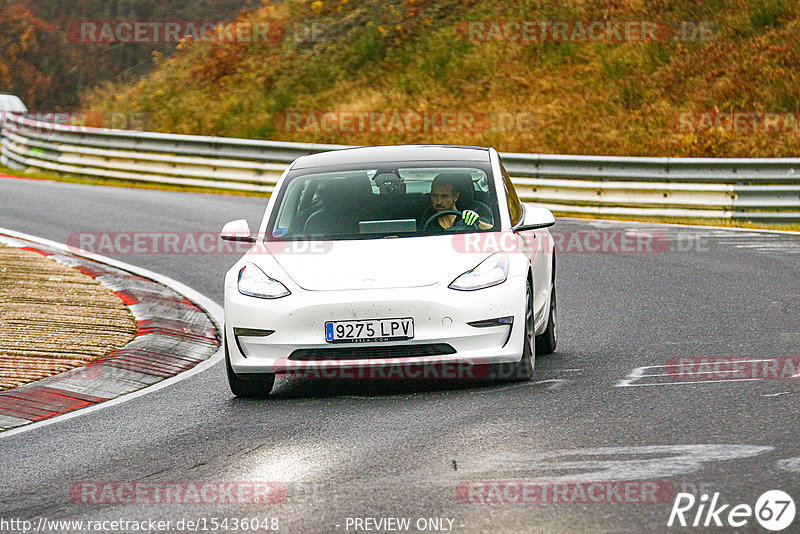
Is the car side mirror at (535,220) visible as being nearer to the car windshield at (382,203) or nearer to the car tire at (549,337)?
the car windshield at (382,203)

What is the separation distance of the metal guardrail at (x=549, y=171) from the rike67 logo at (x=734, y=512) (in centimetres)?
1407

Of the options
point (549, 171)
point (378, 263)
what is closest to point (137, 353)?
point (378, 263)

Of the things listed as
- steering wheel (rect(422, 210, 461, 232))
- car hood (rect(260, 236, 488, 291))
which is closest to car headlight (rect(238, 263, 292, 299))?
car hood (rect(260, 236, 488, 291))

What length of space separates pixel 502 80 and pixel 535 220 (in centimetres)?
2273

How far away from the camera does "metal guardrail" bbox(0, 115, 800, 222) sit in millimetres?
18734

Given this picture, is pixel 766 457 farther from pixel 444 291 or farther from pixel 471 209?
pixel 471 209

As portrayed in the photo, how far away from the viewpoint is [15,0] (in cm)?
5462

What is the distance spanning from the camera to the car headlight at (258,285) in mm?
7562

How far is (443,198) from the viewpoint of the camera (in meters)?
8.38

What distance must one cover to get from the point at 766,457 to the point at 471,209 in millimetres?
3314

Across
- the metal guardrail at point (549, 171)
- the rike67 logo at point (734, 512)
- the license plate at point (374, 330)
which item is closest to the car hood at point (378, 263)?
the license plate at point (374, 330)

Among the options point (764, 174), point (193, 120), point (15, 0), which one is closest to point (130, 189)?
point (193, 120)

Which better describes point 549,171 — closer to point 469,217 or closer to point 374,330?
point 469,217

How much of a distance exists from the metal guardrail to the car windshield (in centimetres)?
1097
